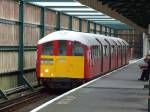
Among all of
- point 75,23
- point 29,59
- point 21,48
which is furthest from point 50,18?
point 75,23

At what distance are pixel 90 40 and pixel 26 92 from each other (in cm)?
413

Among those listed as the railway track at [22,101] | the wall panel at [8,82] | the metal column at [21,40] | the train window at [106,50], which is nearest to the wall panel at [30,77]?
the railway track at [22,101]

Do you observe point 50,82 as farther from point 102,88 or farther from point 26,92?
point 102,88

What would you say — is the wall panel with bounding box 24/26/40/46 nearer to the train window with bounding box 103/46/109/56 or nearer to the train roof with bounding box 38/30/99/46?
the train roof with bounding box 38/30/99/46

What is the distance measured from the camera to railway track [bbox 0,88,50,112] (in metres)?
19.7

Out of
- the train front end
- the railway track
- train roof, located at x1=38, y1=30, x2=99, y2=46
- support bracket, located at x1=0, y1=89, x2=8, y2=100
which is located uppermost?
train roof, located at x1=38, y1=30, x2=99, y2=46

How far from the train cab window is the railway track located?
8.16 feet

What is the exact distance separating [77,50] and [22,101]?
457 cm

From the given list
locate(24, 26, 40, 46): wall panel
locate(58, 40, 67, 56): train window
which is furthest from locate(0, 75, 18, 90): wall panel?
locate(24, 26, 40, 46): wall panel

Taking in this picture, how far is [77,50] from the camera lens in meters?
25.3

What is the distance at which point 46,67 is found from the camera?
25062 millimetres

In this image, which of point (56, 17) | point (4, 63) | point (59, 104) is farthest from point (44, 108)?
point (56, 17)

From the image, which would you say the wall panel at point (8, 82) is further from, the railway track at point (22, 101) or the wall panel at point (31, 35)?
the wall panel at point (31, 35)

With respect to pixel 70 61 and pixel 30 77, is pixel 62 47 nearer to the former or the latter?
pixel 70 61
